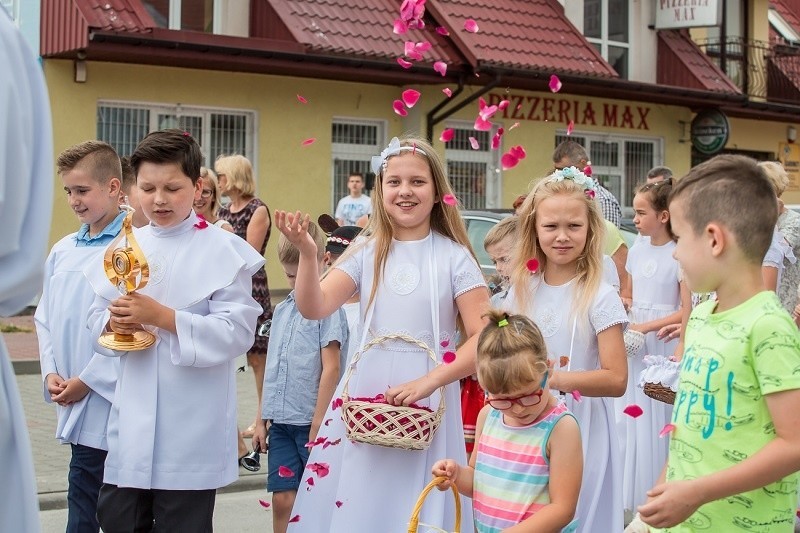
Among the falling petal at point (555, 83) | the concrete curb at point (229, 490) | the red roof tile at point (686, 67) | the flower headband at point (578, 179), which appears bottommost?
the concrete curb at point (229, 490)

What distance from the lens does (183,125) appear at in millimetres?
18703

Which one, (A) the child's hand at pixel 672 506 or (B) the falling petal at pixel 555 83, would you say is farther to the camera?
(B) the falling petal at pixel 555 83

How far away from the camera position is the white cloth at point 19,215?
9.48ft

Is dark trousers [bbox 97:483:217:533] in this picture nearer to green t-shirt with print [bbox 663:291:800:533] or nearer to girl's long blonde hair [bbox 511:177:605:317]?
girl's long blonde hair [bbox 511:177:605:317]

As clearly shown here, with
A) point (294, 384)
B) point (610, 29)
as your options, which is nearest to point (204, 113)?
point (610, 29)

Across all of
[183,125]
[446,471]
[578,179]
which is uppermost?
[183,125]

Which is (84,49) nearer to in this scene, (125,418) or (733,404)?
(125,418)

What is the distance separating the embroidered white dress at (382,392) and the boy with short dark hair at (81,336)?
3.19 ft

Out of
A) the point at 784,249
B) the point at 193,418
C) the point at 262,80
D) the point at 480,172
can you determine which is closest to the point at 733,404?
the point at 193,418

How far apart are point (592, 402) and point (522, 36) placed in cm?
1802

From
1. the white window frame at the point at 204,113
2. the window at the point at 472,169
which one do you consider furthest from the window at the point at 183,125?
the window at the point at 472,169

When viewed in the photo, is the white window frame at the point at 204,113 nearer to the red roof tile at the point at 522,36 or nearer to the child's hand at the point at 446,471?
the red roof tile at the point at 522,36

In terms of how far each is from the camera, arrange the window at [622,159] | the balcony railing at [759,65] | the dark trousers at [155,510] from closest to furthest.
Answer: the dark trousers at [155,510]
the window at [622,159]
the balcony railing at [759,65]

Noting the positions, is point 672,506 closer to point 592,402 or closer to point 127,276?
point 592,402
